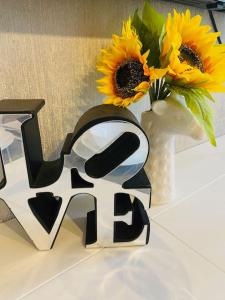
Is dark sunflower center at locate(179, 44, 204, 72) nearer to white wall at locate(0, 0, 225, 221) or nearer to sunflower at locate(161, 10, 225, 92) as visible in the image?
sunflower at locate(161, 10, 225, 92)

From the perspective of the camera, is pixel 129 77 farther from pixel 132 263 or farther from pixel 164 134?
pixel 132 263

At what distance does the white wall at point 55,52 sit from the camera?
19.4 inches

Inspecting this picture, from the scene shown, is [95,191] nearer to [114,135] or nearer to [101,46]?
[114,135]

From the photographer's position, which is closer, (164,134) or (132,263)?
(132,263)

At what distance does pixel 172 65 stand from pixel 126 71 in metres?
0.08

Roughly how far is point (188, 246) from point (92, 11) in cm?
53

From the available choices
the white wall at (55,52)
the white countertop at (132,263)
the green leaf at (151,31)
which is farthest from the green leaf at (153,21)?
the white countertop at (132,263)

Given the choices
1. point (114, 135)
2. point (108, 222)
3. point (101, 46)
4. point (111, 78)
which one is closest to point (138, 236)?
point (108, 222)

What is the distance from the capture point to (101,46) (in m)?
0.60

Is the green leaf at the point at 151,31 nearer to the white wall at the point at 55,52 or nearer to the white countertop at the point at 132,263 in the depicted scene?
the white wall at the point at 55,52

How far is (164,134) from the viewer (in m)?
0.56

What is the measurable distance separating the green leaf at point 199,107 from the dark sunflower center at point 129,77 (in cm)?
8

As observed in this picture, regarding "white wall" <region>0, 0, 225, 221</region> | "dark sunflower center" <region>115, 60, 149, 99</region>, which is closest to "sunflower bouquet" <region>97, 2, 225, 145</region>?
"dark sunflower center" <region>115, 60, 149, 99</region>

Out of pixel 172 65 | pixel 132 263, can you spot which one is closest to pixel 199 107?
pixel 172 65
